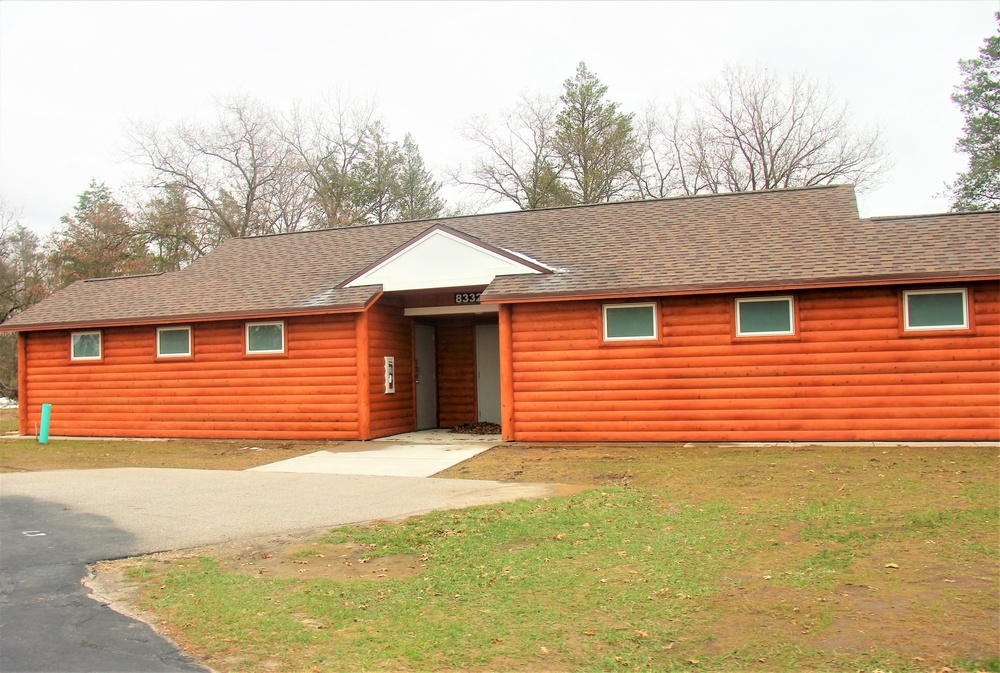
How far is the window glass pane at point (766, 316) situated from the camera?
13289mm

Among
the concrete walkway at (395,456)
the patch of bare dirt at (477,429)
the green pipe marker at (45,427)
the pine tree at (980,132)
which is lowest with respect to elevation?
the concrete walkway at (395,456)

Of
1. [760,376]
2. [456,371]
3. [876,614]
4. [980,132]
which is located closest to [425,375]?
[456,371]

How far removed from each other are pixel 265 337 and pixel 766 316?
9.58 m

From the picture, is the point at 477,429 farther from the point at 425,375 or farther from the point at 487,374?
the point at 425,375

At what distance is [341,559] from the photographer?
668 centimetres

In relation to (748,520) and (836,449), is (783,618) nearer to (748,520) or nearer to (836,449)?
(748,520)

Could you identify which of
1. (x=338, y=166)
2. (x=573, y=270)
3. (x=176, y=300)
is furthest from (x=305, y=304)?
(x=338, y=166)

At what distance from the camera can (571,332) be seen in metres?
14.1

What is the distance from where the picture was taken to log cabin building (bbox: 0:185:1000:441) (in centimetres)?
1280

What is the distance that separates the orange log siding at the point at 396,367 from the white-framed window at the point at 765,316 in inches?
271

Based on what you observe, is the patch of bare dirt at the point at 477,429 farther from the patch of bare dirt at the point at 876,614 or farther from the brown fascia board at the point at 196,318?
the patch of bare dirt at the point at 876,614

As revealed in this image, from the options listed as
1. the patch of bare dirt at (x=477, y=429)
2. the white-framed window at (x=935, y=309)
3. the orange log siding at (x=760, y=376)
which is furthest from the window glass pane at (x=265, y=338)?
the white-framed window at (x=935, y=309)

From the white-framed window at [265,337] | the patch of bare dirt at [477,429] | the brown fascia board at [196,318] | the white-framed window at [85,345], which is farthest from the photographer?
the white-framed window at [85,345]

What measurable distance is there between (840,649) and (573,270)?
1081 cm
